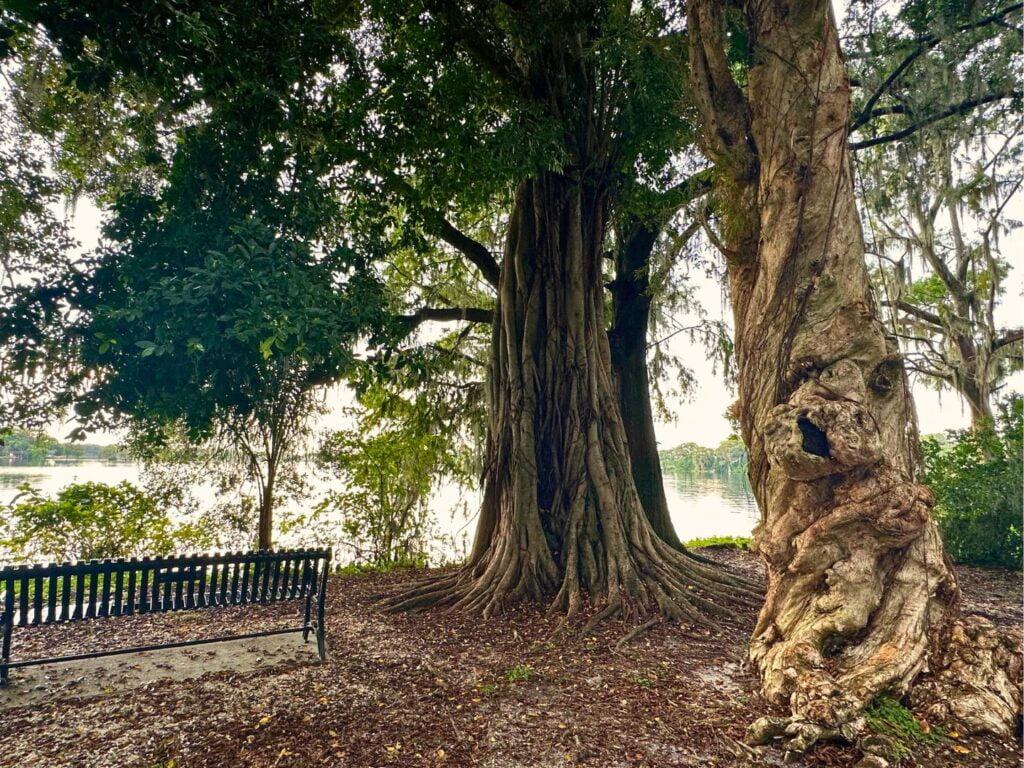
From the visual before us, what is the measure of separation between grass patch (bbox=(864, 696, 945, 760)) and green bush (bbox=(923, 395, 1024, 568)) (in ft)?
16.3

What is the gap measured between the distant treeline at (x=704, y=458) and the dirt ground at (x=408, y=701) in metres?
15.8

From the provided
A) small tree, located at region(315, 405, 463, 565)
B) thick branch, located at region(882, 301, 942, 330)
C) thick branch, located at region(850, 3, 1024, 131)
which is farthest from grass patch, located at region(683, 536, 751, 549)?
thick branch, located at region(850, 3, 1024, 131)

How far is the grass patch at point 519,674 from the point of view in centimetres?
349

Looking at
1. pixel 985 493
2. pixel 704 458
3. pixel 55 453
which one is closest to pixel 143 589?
pixel 55 453

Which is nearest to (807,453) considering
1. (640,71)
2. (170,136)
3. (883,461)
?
(883,461)

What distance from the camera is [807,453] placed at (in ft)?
9.05

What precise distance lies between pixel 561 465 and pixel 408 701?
323 cm

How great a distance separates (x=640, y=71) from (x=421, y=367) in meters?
3.84

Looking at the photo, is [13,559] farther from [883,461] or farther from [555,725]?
[883,461]

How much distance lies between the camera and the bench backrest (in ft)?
11.3

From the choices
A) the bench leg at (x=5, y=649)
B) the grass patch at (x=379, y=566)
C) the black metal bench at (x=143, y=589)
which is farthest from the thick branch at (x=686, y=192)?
the bench leg at (x=5, y=649)

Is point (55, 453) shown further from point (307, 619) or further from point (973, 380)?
point (973, 380)

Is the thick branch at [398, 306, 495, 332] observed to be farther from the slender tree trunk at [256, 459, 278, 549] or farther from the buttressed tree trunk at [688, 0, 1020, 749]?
the buttressed tree trunk at [688, 0, 1020, 749]

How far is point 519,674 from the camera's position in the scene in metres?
3.54
